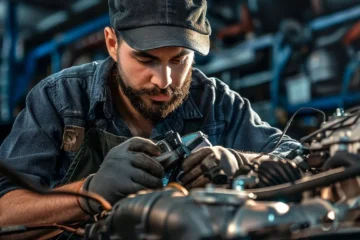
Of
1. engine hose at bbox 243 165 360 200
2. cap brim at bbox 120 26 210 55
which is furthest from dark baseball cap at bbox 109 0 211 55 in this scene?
engine hose at bbox 243 165 360 200

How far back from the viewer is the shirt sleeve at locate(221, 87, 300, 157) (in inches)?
75.8

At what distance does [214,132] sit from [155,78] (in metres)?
0.37

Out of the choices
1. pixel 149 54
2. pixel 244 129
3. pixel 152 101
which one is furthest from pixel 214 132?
pixel 149 54

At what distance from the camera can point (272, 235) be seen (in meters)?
0.77

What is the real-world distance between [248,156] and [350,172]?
0.50 m

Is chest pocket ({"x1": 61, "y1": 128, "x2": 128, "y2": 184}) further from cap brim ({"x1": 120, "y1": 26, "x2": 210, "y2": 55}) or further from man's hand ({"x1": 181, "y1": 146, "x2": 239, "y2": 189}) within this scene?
man's hand ({"x1": 181, "y1": 146, "x2": 239, "y2": 189})

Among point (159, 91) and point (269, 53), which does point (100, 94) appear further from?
point (269, 53)

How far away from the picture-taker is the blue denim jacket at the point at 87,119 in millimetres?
1706

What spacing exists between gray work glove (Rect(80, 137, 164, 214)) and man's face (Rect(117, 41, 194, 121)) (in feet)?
1.47

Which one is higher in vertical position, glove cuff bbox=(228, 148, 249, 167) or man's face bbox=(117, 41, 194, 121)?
man's face bbox=(117, 41, 194, 121)

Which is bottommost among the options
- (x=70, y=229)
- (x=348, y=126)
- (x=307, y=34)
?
(x=70, y=229)

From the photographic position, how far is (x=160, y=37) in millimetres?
1676

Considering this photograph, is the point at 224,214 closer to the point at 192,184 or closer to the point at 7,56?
the point at 192,184

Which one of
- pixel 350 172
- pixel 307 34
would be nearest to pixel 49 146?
pixel 350 172
